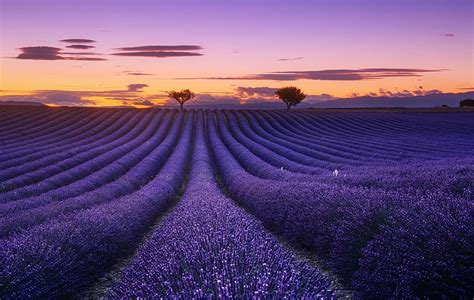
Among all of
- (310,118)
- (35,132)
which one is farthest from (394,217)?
(310,118)

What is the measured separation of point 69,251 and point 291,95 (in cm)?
6392

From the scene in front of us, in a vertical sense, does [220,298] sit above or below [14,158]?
above

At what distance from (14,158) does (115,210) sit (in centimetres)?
1217

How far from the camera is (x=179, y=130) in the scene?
38.5 metres

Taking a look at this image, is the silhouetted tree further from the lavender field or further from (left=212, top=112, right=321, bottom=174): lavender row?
the lavender field

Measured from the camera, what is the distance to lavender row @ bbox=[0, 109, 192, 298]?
4777 millimetres

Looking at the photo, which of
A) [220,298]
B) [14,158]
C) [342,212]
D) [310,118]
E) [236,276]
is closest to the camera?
[220,298]

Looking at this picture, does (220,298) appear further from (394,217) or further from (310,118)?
(310,118)

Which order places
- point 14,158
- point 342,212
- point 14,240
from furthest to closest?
point 14,158 → point 342,212 → point 14,240

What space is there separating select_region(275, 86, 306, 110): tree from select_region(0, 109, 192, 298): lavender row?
60.2 metres

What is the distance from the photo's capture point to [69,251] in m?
5.81

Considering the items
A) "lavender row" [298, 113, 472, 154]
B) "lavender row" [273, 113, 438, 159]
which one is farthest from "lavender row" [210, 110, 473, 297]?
"lavender row" [298, 113, 472, 154]

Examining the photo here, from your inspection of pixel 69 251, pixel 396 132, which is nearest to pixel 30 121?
pixel 396 132

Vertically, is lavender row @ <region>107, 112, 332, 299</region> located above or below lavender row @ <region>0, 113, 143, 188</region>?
above
